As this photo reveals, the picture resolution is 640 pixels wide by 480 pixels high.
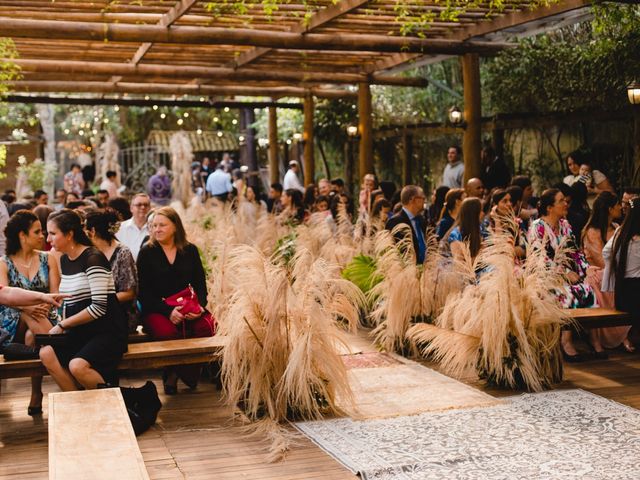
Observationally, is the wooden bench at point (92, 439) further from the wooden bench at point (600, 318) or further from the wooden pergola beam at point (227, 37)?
the wooden pergola beam at point (227, 37)

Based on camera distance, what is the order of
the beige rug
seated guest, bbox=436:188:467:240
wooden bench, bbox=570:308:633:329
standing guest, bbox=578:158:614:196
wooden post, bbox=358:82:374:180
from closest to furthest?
the beige rug, wooden bench, bbox=570:308:633:329, seated guest, bbox=436:188:467:240, standing guest, bbox=578:158:614:196, wooden post, bbox=358:82:374:180

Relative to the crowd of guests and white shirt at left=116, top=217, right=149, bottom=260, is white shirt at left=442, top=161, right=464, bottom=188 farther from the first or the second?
white shirt at left=116, top=217, right=149, bottom=260

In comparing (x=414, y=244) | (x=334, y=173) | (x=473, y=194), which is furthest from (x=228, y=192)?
(x=414, y=244)

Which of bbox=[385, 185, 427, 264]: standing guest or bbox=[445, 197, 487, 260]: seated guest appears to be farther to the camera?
bbox=[385, 185, 427, 264]: standing guest

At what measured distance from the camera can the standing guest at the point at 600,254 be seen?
694 centimetres

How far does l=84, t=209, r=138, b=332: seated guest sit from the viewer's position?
19.6ft

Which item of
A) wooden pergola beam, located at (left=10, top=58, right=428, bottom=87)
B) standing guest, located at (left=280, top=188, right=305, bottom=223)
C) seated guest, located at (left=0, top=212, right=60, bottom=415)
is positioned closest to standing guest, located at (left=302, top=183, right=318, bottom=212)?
standing guest, located at (left=280, top=188, right=305, bottom=223)

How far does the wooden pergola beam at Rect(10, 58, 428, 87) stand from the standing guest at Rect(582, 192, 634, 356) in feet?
24.2

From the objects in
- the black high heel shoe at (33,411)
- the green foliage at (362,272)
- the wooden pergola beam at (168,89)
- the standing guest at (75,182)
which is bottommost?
the black high heel shoe at (33,411)

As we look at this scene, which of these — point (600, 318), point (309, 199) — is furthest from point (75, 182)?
point (600, 318)

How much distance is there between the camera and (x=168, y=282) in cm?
603

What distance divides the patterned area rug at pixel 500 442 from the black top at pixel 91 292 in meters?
1.28

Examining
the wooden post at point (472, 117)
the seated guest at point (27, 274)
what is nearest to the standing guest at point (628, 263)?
the seated guest at point (27, 274)

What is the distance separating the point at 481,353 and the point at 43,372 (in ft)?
9.07
